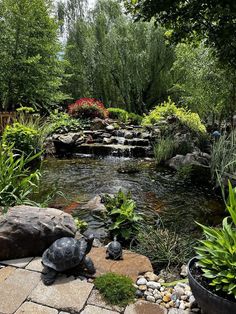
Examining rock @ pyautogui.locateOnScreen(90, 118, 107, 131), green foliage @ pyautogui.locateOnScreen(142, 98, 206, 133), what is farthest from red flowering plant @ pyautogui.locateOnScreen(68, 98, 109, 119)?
green foliage @ pyautogui.locateOnScreen(142, 98, 206, 133)

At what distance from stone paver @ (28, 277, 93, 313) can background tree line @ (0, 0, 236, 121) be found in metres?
3.80

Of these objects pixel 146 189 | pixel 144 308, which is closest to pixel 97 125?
pixel 146 189

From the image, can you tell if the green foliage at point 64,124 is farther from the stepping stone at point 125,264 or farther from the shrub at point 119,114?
the stepping stone at point 125,264

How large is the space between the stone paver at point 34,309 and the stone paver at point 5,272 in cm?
38

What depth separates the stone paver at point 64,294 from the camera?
1.83 m

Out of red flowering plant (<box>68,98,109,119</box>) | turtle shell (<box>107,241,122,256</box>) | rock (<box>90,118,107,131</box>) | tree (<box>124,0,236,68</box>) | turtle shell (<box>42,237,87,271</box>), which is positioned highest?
tree (<box>124,0,236,68</box>)

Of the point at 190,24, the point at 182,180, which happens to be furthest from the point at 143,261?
the point at 190,24

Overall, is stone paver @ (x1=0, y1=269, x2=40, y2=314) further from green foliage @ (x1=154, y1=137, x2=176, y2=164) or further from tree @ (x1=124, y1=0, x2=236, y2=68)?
green foliage @ (x1=154, y1=137, x2=176, y2=164)

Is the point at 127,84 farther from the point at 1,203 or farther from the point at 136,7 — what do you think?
the point at 1,203

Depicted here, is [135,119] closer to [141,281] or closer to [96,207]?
[96,207]

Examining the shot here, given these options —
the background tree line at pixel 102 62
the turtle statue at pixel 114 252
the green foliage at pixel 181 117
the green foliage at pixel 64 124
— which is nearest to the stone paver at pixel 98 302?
the turtle statue at pixel 114 252

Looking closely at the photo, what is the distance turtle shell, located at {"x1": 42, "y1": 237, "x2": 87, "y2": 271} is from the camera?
6.73ft

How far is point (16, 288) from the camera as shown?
197 cm

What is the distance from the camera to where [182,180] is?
5.78 metres
